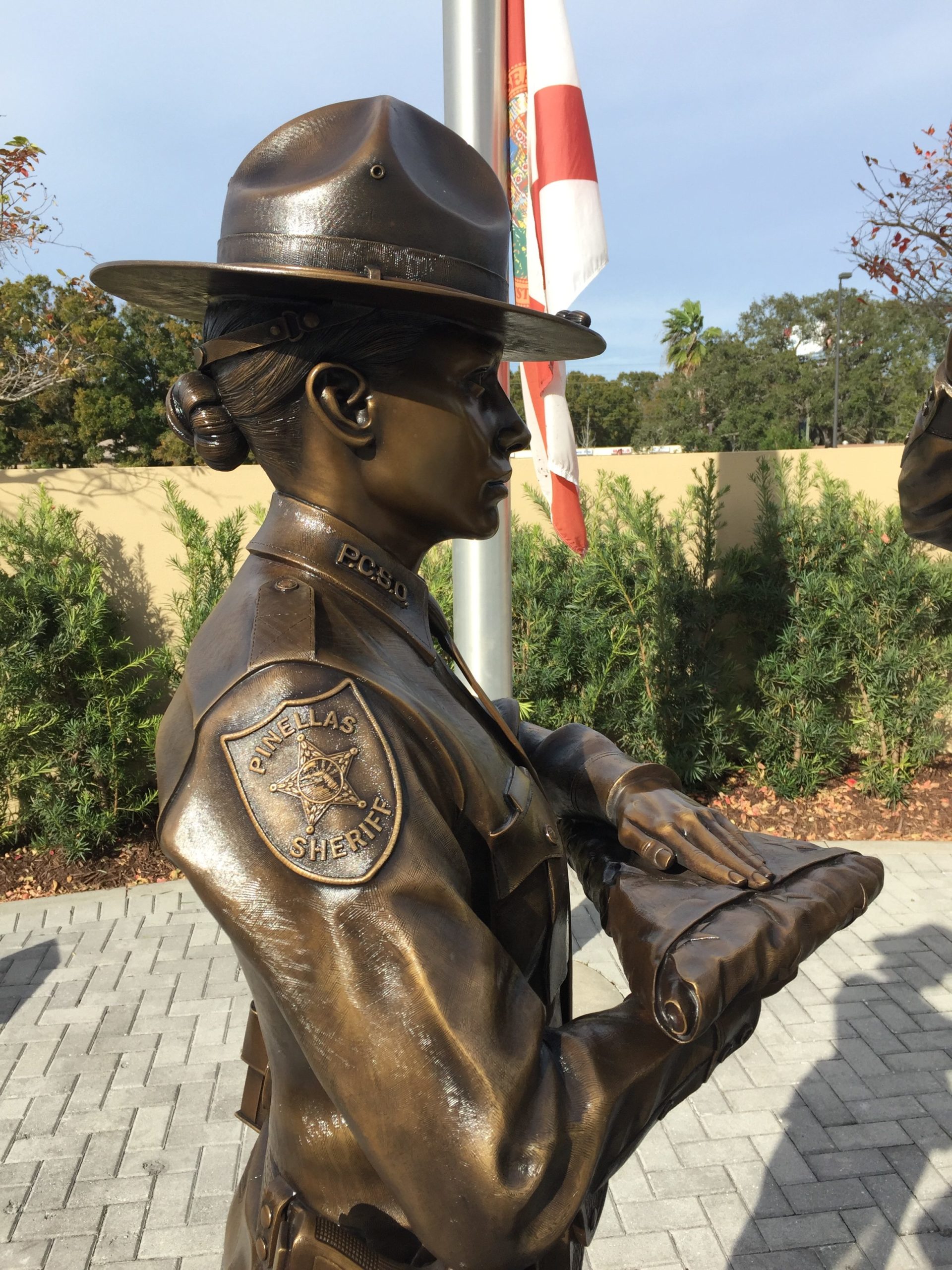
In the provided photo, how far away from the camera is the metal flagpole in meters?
4.12

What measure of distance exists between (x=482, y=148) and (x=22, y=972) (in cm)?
460

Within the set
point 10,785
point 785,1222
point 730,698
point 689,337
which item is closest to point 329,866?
point 785,1222

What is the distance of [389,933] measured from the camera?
94 cm

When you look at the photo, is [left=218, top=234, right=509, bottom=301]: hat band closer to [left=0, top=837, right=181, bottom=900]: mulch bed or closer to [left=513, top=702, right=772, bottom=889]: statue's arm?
[left=513, top=702, right=772, bottom=889]: statue's arm

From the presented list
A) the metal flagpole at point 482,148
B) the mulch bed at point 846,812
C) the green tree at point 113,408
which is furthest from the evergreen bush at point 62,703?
the green tree at point 113,408

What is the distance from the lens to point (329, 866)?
0.96 m

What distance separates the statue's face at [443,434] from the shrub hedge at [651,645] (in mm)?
5456

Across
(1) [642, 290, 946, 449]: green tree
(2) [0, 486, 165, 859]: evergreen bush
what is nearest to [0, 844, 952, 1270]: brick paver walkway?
(2) [0, 486, 165, 859]: evergreen bush

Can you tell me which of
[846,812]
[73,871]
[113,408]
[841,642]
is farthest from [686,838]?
[113,408]

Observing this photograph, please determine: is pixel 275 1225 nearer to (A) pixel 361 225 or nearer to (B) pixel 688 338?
(A) pixel 361 225

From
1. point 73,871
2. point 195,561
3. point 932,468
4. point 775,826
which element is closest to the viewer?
point 932,468

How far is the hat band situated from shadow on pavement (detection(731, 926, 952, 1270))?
3.26m

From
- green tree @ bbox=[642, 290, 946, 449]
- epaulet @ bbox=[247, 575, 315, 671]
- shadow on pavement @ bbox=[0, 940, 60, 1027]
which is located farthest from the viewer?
green tree @ bbox=[642, 290, 946, 449]

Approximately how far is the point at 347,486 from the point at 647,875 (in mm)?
648
